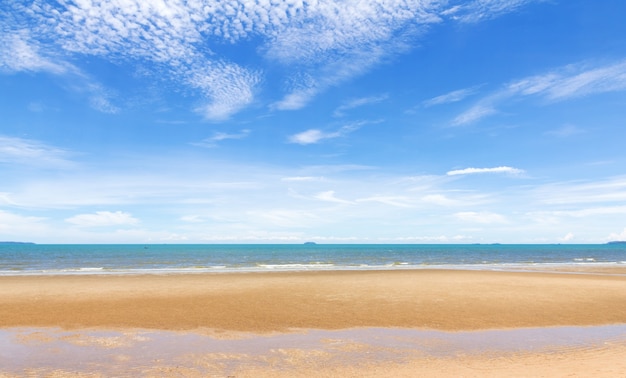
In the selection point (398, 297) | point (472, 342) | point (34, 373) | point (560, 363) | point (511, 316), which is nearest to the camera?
point (34, 373)

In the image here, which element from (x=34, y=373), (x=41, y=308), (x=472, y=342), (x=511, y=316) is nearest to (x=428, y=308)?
(x=511, y=316)

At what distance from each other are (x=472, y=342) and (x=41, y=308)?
68.1ft

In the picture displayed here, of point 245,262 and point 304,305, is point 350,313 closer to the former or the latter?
point 304,305

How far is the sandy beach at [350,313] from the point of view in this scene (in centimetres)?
1152

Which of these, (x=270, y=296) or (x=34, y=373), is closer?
(x=34, y=373)

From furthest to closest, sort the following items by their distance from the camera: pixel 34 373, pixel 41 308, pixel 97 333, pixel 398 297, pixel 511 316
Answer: pixel 398 297 → pixel 41 308 → pixel 511 316 → pixel 97 333 → pixel 34 373

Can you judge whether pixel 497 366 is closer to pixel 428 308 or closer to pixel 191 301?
pixel 428 308

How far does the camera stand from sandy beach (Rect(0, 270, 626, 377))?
1152 cm

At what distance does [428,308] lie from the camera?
69.5 ft

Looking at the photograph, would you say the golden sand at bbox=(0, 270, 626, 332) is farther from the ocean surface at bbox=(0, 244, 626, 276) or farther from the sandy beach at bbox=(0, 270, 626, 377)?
the ocean surface at bbox=(0, 244, 626, 276)

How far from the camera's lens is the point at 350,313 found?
19.8 m

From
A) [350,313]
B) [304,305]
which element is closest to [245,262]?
[304,305]

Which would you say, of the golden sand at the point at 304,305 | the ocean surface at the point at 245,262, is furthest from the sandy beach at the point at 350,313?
the ocean surface at the point at 245,262

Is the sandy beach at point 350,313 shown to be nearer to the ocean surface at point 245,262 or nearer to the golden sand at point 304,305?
the golden sand at point 304,305
